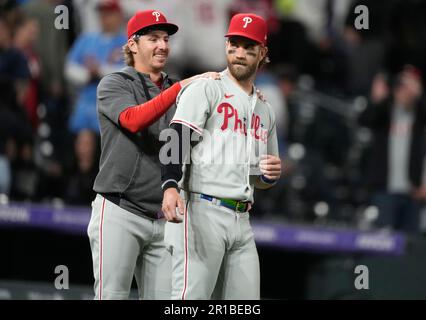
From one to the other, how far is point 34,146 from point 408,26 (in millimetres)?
4203

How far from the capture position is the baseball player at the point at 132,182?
4445mm

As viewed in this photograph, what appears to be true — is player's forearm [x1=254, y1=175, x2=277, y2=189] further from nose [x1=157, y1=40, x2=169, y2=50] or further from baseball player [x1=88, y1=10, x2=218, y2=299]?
nose [x1=157, y1=40, x2=169, y2=50]

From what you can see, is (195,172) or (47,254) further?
(47,254)

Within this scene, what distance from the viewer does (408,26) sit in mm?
10023

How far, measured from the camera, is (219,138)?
4.29m

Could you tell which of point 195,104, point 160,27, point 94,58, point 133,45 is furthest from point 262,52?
point 94,58

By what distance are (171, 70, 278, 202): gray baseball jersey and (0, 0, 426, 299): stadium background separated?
2319 millimetres

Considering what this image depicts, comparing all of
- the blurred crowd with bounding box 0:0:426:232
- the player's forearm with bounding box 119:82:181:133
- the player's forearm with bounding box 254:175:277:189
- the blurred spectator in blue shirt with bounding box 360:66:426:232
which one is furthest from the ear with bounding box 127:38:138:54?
the blurred spectator in blue shirt with bounding box 360:66:426:232

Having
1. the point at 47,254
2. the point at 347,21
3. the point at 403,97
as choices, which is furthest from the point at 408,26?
the point at 47,254

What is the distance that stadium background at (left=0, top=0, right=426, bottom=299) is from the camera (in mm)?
7551

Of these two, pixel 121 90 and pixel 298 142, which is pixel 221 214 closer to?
pixel 121 90

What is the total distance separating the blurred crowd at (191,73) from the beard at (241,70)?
10.2 ft

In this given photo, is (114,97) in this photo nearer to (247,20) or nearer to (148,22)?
(148,22)

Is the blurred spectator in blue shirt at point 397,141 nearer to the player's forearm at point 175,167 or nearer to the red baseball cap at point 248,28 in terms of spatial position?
the red baseball cap at point 248,28
